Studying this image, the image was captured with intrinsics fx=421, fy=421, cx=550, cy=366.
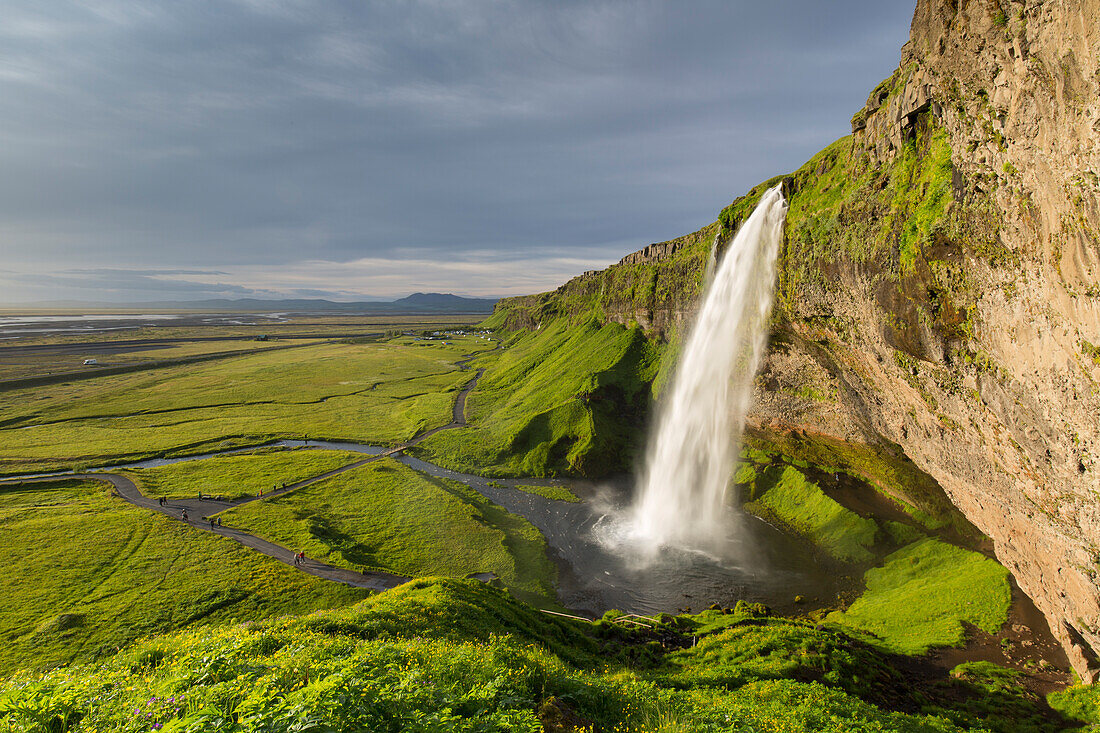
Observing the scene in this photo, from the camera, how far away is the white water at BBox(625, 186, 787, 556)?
117 feet

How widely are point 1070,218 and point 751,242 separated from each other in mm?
24980

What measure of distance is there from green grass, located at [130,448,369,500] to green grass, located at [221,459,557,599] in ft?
15.8

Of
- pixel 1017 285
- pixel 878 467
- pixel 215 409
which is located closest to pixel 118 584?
pixel 1017 285

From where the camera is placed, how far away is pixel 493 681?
943 cm

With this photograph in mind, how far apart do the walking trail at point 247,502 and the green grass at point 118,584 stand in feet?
3.56

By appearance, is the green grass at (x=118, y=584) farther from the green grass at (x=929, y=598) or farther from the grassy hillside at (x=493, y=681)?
the green grass at (x=929, y=598)

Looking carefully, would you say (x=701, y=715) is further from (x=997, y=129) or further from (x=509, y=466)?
(x=509, y=466)

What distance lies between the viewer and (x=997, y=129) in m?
15.7

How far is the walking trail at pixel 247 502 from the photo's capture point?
2994 cm

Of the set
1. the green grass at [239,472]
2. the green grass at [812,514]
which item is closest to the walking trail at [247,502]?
the green grass at [239,472]

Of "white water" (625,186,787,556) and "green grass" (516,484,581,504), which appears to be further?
"green grass" (516,484,581,504)

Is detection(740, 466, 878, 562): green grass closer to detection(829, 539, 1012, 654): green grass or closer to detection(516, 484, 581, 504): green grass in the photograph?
detection(829, 539, 1012, 654): green grass

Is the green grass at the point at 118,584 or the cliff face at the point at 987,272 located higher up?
the cliff face at the point at 987,272

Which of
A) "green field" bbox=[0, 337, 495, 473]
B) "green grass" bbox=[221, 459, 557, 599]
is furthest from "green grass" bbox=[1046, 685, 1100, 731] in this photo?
"green field" bbox=[0, 337, 495, 473]
